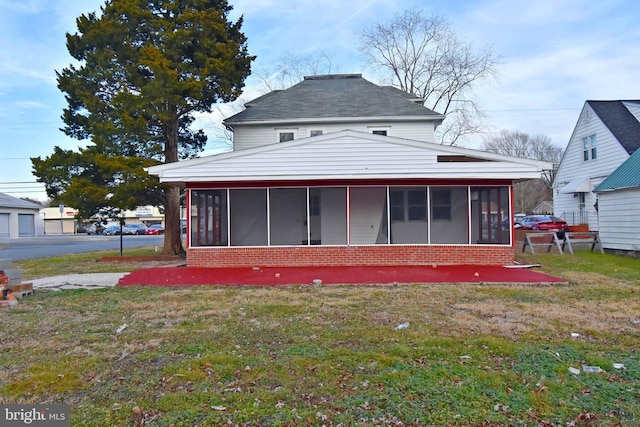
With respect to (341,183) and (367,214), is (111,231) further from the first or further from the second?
(341,183)

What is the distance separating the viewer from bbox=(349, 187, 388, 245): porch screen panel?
14625mm

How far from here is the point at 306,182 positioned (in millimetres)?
13641

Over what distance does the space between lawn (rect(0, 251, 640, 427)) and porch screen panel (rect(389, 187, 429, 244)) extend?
5.86m

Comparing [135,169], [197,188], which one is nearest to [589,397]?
[197,188]

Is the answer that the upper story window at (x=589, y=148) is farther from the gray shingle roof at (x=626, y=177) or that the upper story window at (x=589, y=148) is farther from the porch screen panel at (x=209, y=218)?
the porch screen panel at (x=209, y=218)

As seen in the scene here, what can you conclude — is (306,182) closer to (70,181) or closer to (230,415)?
(70,181)

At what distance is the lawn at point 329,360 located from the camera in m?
3.63

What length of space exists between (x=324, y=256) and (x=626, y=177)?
1065 cm

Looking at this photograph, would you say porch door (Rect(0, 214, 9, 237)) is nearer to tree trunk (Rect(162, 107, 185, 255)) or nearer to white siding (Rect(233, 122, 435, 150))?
tree trunk (Rect(162, 107, 185, 255))

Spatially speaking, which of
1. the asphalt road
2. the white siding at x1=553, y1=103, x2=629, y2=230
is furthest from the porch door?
the white siding at x1=553, y1=103, x2=629, y2=230

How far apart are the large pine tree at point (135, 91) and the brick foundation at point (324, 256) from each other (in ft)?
14.3

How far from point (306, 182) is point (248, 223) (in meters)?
2.49

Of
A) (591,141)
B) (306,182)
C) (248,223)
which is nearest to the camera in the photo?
(306,182)

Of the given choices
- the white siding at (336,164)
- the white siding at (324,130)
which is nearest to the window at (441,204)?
the white siding at (336,164)
